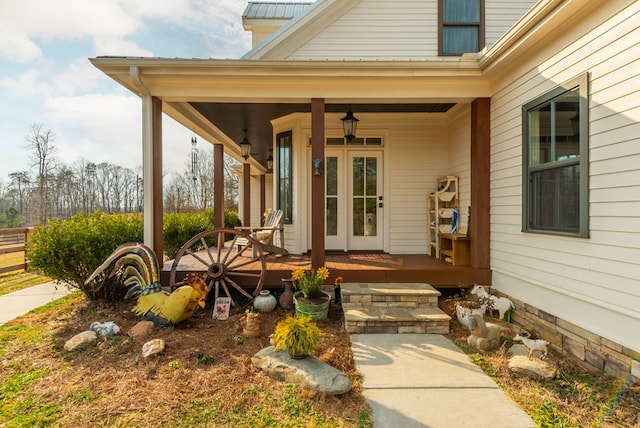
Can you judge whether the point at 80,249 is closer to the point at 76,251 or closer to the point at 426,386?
the point at 76,251

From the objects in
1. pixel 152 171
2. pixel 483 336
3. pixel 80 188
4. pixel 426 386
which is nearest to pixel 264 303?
pixel 426 386

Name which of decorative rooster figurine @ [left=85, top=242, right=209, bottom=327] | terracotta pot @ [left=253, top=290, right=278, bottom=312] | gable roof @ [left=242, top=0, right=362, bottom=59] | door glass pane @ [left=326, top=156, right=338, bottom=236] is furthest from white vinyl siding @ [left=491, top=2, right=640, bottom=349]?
decorative rooster figurine @ [left=85, top=242, right=209, bottom=327]

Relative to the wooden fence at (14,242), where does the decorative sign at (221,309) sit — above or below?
below

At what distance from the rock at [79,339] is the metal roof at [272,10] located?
7.30 metres

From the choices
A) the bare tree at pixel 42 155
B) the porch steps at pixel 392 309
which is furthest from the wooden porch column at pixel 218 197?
the bare tree at pixel 42 155

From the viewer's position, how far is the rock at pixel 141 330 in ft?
10.4

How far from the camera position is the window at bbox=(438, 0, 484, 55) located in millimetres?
5559

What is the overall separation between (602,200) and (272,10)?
7954mm

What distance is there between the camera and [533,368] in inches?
98.0

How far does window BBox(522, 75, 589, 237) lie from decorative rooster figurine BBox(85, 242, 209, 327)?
3.69 metres

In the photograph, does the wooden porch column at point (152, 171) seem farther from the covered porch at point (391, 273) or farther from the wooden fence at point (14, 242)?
the wooden fence at point (14, 242)

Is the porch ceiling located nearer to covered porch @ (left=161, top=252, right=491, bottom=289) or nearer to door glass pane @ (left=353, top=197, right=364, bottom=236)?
door glass pane @ (left=353, top=197, right=364, bottom=236)

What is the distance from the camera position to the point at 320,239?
4090mm

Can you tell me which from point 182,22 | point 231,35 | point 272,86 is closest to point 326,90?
point 272,86
